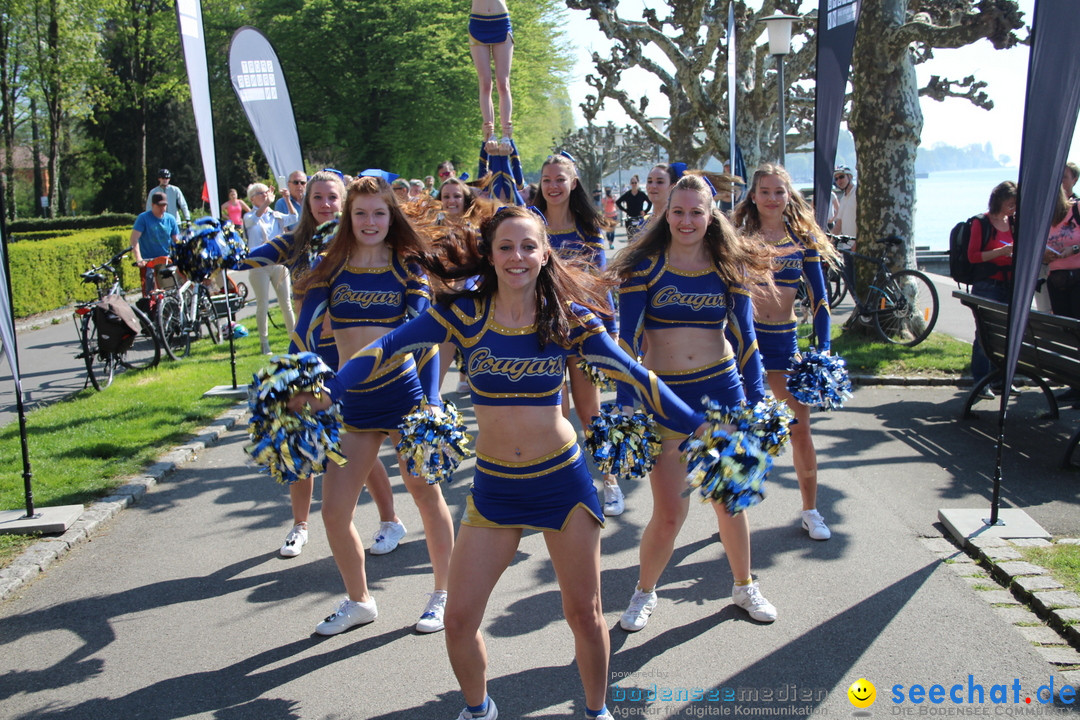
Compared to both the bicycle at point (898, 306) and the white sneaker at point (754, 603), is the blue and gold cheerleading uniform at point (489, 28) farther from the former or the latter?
the bicycle at point (898, 306)

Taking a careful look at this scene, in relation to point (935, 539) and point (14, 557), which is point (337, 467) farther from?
point (935, 539)

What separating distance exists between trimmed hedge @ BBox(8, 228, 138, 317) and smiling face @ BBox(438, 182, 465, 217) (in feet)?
34.0

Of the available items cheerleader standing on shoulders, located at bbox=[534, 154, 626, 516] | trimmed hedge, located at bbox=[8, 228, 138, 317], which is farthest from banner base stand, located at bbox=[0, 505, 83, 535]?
trimmed hedge, located at bbox=[8, 228, 138, 317]

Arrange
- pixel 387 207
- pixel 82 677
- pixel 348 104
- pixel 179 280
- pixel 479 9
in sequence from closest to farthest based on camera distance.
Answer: pixel 82 677
pixel 387 207
pixel 479 9
pixel 179 280
pixel 348 104

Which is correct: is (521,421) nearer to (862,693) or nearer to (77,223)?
(862,693)

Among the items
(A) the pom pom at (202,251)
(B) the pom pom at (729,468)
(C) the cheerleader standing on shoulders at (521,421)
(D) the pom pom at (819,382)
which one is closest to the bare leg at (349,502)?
(C) the cheerleader standing on shoulders at (521,421)

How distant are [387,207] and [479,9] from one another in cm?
205

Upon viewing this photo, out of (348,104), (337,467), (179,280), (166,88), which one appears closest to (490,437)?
(337,467)

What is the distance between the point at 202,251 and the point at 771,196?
13.3 feet

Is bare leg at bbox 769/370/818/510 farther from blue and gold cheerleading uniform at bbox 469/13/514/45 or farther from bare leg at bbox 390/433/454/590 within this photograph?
blue and gold cheerleading uniform at bbox 469/13/514/45

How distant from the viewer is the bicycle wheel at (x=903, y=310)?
10.8 meters

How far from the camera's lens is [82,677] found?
3859 mm

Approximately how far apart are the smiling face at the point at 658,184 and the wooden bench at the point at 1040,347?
2.72 metres

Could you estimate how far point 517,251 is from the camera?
3.17 meters
